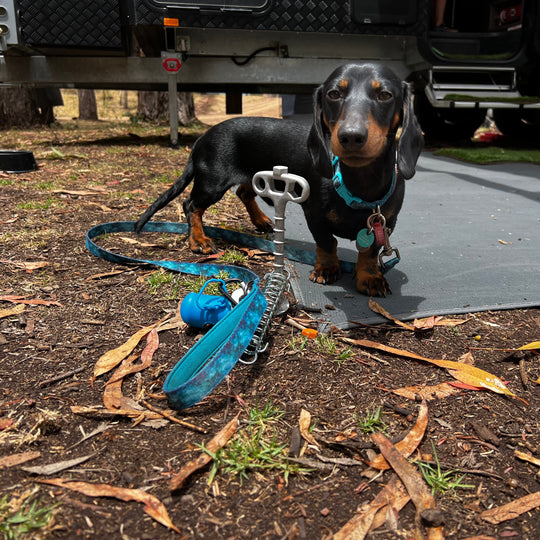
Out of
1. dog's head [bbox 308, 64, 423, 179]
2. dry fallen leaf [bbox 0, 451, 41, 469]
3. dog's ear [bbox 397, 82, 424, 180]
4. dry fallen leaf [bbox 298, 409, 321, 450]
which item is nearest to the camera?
dry fallen leaf [bbox 0, 451, 41, 469]

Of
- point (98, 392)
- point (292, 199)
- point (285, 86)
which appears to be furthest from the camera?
point (285, 86)

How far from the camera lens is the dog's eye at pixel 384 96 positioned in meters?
2.01

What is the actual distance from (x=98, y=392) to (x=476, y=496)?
3.79ft

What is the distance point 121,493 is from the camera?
1.25 m

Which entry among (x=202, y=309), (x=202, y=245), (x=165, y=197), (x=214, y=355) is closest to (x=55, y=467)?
(x=214, y=355)

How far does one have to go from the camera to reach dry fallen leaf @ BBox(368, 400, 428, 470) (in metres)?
1.39

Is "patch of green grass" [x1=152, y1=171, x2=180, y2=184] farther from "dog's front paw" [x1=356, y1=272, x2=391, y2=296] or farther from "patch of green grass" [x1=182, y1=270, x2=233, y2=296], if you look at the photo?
"dog's front paw" [x1=356, y1=272, x2=391, y2=296]

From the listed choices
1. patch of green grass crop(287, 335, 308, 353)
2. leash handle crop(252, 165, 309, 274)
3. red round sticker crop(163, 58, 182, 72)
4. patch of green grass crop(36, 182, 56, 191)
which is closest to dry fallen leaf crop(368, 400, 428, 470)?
patch of green grass crop(287, 335, 308, 353)

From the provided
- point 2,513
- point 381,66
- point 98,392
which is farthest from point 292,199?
point 2,513

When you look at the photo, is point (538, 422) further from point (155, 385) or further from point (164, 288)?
point (164, 288)

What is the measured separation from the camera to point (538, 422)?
5.22 ft

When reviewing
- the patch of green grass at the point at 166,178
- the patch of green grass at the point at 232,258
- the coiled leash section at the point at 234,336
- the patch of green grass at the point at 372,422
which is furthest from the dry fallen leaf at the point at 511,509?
A: the patch of green grass at the point at 166,178

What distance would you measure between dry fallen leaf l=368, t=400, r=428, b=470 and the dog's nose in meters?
0.92

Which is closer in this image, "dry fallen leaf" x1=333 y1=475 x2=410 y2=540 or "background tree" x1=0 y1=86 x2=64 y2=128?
"dry fallen leaf" x1=333 y1=475 x2=410 y2=540
